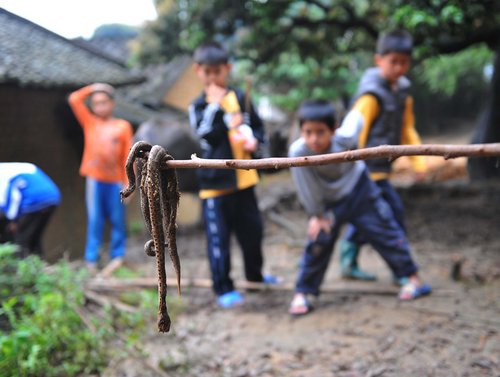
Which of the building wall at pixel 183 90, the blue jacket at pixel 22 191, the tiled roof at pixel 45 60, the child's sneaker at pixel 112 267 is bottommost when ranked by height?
the child's sneaker at pixel 112 267

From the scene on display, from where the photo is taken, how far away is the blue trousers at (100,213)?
15.7 ft

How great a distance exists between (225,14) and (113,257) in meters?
3.34

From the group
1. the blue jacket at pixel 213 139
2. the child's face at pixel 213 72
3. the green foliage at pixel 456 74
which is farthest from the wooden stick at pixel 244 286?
the green foliage at pixel 456 74

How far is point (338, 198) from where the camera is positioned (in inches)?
131

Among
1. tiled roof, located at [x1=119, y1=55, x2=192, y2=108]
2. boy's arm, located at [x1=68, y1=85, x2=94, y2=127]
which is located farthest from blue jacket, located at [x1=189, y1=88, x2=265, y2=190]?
tiled roof, located at [x1=119, y1=55, x2=192, y2=108]

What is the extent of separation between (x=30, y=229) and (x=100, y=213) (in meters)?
0.98

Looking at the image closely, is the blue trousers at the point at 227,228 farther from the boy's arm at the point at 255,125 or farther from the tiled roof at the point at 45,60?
the tiled roof at the point at 45,60

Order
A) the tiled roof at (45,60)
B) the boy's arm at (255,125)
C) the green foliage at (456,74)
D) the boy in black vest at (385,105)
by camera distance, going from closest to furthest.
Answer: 1. the tiled roof at (45,60)
2. the boy in black vest at (385,105)
3. the boy's arm at (255,125)
4. the green foliage at (456,74)

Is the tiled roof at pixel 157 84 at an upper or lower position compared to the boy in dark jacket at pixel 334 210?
upper

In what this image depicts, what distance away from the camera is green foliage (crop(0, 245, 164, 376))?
2486 millimetres

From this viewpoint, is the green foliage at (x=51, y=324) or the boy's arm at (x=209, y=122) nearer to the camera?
the green foliage at (x=51, y=324)

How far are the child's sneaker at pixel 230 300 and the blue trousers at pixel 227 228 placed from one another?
0.13 feet

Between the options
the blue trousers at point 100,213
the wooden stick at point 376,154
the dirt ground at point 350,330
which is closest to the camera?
the wooden stick at point 376,154

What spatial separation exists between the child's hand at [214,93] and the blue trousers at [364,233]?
48.2 inches
